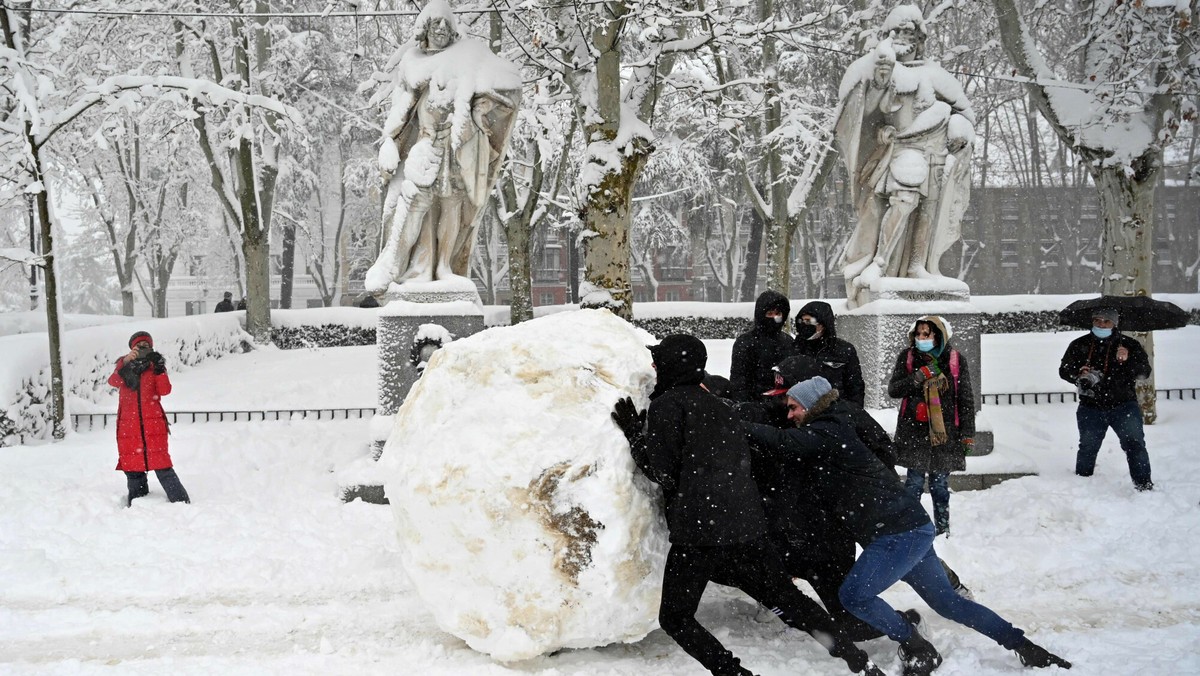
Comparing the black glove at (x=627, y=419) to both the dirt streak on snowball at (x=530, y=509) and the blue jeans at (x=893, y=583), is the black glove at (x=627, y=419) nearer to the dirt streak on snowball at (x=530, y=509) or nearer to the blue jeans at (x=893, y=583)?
the dirt streak on snowball at (x=530, y=509)

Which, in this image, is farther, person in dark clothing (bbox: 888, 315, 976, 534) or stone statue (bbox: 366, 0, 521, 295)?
stone statue (bbox: 366, 0, 521, 295)

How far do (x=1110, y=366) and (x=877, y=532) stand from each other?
4468mm

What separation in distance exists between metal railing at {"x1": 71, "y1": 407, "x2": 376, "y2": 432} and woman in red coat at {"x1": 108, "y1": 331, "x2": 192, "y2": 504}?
267cm

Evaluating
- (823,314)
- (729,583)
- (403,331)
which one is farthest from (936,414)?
(403,331)

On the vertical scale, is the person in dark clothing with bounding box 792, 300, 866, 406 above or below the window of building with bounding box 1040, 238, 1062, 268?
below

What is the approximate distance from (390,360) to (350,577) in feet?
9.13

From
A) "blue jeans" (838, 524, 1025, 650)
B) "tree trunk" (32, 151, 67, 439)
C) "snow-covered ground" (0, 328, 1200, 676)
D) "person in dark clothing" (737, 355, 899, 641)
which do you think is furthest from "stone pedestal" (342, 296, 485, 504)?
"blue jeans" (838, 524, 1025, 650)

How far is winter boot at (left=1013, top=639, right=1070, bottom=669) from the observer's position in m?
4.15

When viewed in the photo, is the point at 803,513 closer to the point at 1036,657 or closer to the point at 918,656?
the point at 918,656

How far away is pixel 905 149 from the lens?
852 centimetres

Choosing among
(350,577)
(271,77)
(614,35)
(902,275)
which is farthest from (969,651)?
(271,77)

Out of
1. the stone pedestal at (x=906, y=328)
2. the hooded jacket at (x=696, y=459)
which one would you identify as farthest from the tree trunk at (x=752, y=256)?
the hooded jacket at (x=696, y=459)

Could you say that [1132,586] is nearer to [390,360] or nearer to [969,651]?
[969,651]

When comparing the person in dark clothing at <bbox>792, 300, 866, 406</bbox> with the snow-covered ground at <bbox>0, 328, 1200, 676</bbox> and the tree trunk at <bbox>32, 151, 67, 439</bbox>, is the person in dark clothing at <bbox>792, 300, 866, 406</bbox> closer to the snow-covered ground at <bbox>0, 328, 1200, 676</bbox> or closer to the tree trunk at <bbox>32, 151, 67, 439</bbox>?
the snow-covered ground at <bbox>0, 328, 1200, 676</bbox>
